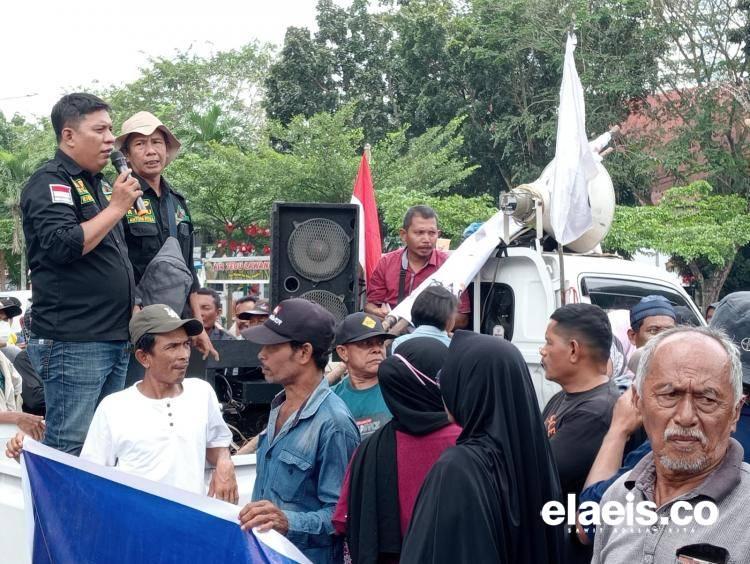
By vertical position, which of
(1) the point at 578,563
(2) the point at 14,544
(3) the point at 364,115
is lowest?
(2) the point at 14,544

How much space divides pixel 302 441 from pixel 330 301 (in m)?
3.56

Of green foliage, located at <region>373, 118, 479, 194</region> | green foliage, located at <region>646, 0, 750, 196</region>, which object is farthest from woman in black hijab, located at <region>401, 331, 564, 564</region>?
green foliage, located at <region>646, 0, 750, 196</region>

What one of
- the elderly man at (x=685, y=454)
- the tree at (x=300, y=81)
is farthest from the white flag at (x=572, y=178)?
the tree at (x=300, y=81)

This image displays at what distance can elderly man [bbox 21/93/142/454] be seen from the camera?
4.47 meters

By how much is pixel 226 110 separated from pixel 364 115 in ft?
42.1

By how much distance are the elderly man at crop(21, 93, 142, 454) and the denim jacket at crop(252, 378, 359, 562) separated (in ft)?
4.11

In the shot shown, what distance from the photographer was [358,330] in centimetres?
509

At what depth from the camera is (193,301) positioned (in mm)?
5289

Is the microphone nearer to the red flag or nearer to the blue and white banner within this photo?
the blue and white banner

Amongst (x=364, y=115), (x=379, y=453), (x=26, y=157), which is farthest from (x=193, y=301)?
(x=26, y=157)

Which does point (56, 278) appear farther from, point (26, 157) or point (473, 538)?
point (26, 157)

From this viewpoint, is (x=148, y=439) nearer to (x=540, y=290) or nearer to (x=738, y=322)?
(x=738, y=322)

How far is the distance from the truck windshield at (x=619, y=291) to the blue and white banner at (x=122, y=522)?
192 inches

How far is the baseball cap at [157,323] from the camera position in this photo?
4.27m
